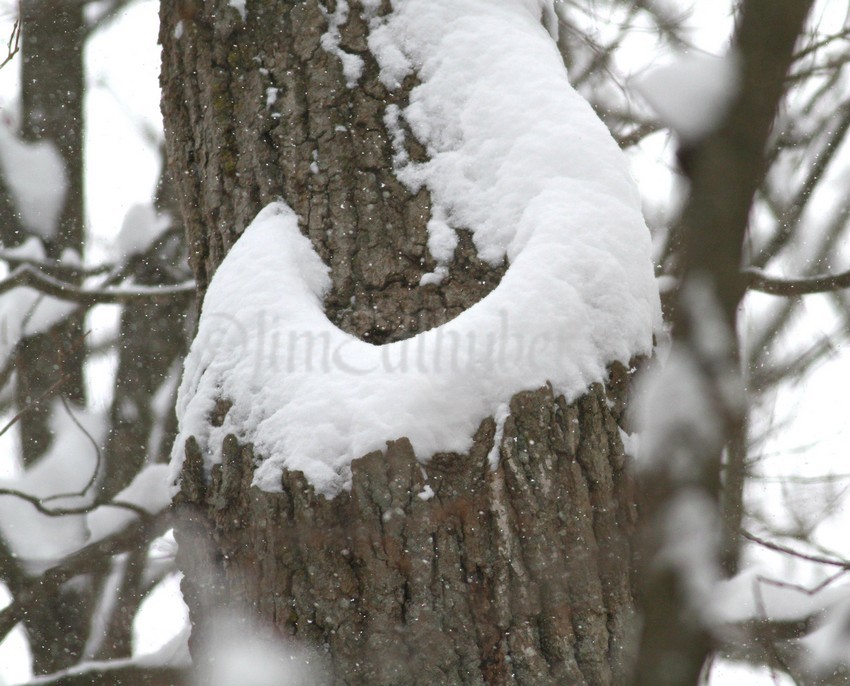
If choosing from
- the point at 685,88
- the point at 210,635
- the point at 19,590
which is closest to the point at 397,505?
the point at 210,635

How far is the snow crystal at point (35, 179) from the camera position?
381 centimetres

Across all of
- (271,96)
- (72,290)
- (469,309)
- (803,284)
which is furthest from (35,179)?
(803,284)

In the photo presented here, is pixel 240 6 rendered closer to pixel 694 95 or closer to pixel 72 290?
pixel 694 95

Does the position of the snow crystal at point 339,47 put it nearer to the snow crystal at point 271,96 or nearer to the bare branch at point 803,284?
the snow crystal at point 271,96

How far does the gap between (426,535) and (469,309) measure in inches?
15.0

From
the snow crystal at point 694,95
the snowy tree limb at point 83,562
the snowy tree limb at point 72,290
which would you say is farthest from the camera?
the snowy tree limb at point 72,290

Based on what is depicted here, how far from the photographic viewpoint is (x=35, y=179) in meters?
3.88

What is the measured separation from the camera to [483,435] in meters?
1.21

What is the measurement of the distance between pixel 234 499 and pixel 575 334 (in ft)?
2.04

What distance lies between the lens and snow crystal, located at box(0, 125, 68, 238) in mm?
3807

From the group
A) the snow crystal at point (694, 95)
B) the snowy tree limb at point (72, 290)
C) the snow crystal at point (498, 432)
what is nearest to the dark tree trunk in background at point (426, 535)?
the snow crystal at point (498, 432)

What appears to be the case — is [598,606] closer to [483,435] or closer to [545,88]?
[483,435]

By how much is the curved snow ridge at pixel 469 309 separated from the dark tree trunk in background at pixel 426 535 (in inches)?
1.5

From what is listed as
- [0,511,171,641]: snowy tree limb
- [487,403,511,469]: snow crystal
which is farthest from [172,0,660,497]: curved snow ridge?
[0,511,171,641]: snowy tree limb
